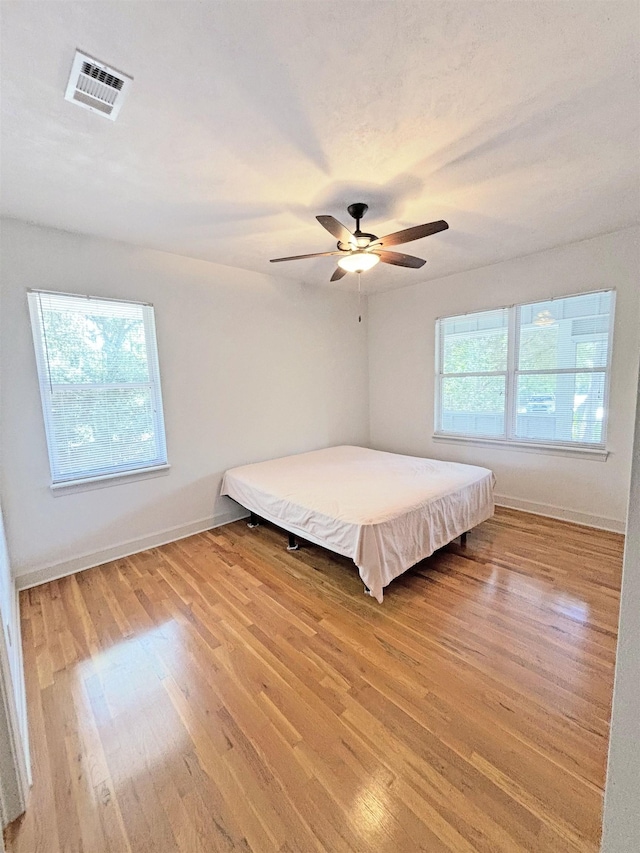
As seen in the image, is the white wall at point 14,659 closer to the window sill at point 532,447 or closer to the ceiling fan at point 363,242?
the ceiling fan at point 363,242

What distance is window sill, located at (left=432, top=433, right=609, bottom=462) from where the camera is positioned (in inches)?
127

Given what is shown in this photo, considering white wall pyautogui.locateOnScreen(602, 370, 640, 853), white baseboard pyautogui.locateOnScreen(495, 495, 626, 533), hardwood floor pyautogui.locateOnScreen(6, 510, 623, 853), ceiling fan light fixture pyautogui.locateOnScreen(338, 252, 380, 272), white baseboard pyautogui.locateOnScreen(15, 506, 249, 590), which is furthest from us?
white baseboard pyautogui.locateOnScreen(495, 495, 626, 533)

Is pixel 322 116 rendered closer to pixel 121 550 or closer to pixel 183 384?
pixel 183 384

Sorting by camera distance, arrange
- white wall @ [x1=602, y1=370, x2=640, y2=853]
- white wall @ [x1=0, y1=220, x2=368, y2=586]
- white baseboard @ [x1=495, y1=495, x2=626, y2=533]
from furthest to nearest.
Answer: white baseboard @ [x1=495, y1=495, x2=626, y2=533] → white wall @ [x1=0, y1=220, x2=368, y2=586] → white wall @ [x1=602, y1=370, x2=640, y2=853]

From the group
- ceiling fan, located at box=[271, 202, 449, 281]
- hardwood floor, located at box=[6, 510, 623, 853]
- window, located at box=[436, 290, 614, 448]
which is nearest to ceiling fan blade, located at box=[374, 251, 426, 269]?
ceiling fan, located at box=[271, 202, 449, 281]

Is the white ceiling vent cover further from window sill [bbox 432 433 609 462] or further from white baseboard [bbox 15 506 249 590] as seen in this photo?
window sill [bbox 432 433 609 462]

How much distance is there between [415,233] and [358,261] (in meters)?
0.44

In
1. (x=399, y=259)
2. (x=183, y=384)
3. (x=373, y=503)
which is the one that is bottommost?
(x=373, y=503)

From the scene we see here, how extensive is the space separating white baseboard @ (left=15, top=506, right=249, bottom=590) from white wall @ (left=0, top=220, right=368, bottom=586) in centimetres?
1

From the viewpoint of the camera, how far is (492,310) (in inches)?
149

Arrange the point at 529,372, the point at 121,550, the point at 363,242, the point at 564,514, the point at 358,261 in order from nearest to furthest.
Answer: the point at 363,242 → the point at 358,261 → the point at 121,550 → the point at 564,514 → the point at 529,372

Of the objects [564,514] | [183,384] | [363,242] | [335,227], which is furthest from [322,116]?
[564,514]

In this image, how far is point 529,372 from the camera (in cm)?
358

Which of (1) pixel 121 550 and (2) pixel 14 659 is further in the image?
(1) pixel 121 550
